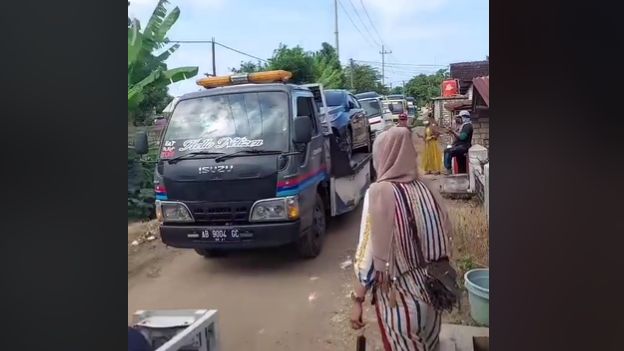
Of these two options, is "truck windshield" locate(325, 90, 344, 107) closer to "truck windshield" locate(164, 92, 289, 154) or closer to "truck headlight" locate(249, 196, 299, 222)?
"truck windshield" locate(164, 92, 289, 154)

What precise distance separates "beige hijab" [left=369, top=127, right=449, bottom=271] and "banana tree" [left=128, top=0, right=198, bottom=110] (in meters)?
0.83

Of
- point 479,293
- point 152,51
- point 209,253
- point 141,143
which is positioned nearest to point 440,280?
point 479,293

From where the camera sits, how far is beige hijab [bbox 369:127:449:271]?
6.32 ft

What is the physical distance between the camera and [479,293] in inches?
74.4

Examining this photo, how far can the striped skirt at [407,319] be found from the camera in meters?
1.92

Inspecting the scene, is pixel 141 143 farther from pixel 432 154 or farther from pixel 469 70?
pixel 469 70

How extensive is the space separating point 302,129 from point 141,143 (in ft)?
2.14

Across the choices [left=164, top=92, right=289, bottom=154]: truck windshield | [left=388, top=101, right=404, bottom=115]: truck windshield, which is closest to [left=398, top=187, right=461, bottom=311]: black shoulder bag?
[left=388, top=101, right=404, bottom=115]: truck windshield

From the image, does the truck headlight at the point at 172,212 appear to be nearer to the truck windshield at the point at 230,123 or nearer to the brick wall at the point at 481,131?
the truck windshield at the point at 230,123

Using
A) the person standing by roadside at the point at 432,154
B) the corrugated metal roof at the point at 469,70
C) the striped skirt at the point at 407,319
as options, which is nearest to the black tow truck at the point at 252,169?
the person standing by roadside at the point at 432,154

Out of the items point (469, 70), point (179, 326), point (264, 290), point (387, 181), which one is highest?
point (469, 70)
